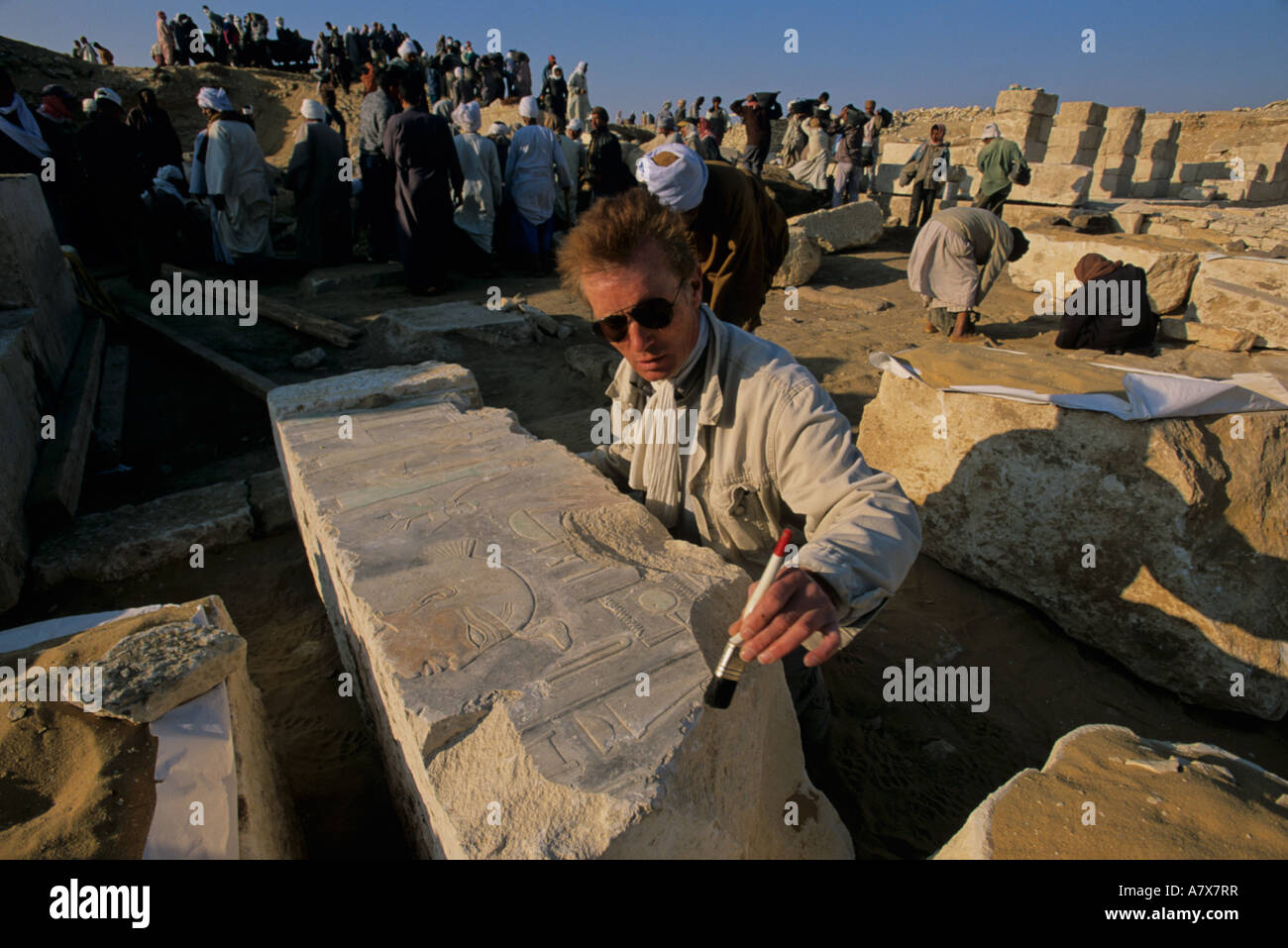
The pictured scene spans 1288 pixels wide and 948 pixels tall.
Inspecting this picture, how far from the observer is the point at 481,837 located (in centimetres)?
126

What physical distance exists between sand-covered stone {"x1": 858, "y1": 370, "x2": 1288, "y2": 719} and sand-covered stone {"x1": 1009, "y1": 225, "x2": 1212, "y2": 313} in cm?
466

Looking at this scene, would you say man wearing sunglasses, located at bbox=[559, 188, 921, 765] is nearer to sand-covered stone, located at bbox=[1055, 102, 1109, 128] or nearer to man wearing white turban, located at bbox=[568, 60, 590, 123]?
sand-covered stone, located at bbox=[1055, 102, 1109, 128]

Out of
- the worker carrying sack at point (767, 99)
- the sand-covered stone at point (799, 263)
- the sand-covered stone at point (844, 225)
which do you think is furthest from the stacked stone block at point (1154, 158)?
the sand-covered stone at point (799, 263)

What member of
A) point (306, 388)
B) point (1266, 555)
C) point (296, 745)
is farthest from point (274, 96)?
point (1266, 555)

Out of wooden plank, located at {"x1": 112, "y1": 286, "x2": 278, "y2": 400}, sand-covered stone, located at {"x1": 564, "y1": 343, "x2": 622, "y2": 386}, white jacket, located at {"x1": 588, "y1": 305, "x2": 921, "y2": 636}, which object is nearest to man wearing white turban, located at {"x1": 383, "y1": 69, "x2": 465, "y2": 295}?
wooden plank, located at {"x1": 112, "y1": 286, "x2": 278, "y2": 400}

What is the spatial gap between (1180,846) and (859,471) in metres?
0.97

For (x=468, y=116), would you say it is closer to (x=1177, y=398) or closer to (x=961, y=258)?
(x=961, y=258)

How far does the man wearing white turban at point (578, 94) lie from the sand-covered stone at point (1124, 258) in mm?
10633

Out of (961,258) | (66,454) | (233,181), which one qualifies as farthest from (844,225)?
(66,454)

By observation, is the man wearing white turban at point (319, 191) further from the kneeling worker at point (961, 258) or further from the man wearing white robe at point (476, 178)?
the kneeling worker at point (961, 258)

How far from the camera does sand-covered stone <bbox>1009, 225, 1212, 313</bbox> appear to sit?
6266 mm

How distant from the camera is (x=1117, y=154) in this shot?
1158 centimetres

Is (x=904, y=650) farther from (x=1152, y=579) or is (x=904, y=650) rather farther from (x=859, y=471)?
(x=859, y=471)

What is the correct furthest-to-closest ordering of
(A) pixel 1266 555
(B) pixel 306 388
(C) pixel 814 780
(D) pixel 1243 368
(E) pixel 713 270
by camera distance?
(D) pixel 1243 368 → (E) pixel 713 270 → (B) pixel 306 388 → (A) pixel 1266 555 → (C) pixel 814 780
